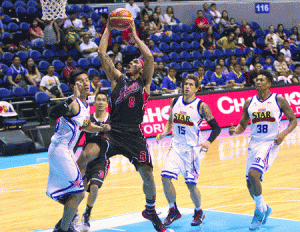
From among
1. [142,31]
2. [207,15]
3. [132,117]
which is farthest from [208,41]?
[132,117]

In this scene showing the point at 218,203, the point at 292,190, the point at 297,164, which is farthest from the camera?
the point at 297,164

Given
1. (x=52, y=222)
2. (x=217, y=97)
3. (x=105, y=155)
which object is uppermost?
(x=105, y=155)

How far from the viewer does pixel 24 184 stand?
9.12 meters

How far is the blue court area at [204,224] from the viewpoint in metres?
5.81

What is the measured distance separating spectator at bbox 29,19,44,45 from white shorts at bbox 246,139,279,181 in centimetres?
1070

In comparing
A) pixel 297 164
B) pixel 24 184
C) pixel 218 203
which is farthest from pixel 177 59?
pixel 218 203

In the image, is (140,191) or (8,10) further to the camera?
(8,10)

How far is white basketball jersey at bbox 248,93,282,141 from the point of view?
614cm

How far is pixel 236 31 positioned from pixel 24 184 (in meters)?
13.7

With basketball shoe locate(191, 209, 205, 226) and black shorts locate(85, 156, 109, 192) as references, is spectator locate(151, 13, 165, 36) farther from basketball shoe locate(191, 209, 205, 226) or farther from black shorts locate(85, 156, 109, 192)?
basketball shoe locate(191, 209, 205, 226)

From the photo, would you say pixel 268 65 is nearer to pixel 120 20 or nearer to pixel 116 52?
pixel 116 52

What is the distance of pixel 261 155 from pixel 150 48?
11.4 m

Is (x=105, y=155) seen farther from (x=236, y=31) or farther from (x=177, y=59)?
(x=236, y=31)

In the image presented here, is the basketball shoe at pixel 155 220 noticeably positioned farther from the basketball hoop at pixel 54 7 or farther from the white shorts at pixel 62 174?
the basketball hoop at pixel 54 7
